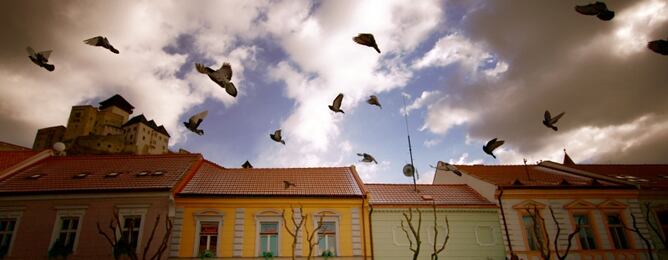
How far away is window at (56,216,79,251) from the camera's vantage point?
696 inches

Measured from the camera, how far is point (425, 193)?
2181 centimetres

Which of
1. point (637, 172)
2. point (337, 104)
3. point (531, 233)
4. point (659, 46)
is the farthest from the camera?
point (637, 172)

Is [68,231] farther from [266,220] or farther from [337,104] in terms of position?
[337,104]

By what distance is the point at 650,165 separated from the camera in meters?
26.8

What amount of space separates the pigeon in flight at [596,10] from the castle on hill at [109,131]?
290 ft

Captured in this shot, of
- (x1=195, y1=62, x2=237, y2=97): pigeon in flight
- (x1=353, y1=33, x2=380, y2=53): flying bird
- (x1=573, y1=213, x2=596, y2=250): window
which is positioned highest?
(x1=353, y1=33, x2=380, y2=53): flying bird

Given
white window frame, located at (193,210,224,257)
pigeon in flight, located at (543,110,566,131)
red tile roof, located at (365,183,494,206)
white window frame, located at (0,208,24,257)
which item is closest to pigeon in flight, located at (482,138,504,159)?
pigeon in flight, located at (543,110,566,131)

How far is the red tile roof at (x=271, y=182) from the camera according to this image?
19.3 metres

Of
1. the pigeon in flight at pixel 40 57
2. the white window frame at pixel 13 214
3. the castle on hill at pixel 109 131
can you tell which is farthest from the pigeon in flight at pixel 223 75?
the castle on hill at pixel 109 131

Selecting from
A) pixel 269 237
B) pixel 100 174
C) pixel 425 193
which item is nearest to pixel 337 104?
pixel 269 237

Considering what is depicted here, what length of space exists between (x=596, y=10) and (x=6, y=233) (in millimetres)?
25570

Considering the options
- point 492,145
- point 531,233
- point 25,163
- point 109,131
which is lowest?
point 531,233

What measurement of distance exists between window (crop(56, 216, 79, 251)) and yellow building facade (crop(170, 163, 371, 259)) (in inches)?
194

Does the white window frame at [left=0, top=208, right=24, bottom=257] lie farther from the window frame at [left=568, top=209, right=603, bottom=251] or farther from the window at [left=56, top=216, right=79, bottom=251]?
the window frame at [left=568, top=209, right=603, bottom=251]
